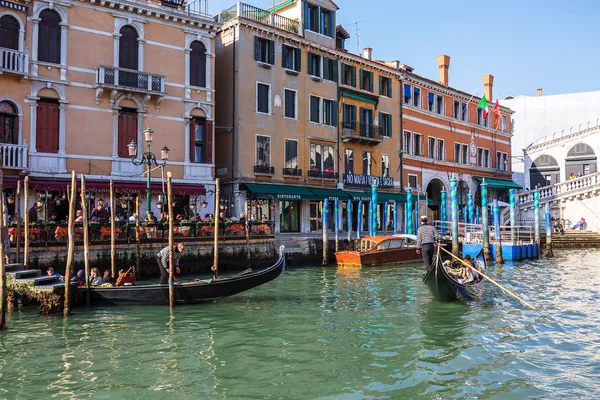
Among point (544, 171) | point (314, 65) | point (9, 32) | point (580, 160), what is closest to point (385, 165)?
point (314, 65)

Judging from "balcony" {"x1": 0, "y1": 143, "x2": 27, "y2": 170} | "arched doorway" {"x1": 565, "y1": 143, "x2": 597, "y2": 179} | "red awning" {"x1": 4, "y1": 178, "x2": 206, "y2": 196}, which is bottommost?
"red awning" {"x1": 4, "y1": 178, "x2": 206, "y2": 196}

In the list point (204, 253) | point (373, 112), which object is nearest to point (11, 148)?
point (204, 253)

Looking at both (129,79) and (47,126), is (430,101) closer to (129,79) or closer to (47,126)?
(129,79)

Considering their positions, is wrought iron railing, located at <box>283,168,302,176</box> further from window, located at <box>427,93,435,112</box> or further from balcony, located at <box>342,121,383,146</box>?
window, located at <box>427,93,435,112</box>

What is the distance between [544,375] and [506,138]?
107ft

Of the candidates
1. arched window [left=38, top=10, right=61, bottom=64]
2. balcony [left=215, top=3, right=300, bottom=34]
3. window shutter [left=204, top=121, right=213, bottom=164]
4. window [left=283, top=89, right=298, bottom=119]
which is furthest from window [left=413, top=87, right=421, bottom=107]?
arched window [left=38, top=10, right=61, bottom=64]

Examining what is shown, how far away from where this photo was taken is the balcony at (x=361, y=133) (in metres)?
25.7

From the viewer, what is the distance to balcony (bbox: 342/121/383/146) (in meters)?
25.7

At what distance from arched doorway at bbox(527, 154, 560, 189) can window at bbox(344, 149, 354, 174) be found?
17.3 m

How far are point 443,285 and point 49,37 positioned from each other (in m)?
13.5

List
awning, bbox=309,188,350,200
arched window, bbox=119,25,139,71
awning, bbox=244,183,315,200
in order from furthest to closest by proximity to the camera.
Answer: awning, bbox=309,188,350,200
awning, bbox=244,183,315,200
arched window, bbox=119,25,139,71

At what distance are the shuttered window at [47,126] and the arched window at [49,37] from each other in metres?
1.30

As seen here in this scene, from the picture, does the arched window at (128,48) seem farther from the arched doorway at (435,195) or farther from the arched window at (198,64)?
the arched doorway at (435,195)

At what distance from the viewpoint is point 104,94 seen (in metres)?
18.2
